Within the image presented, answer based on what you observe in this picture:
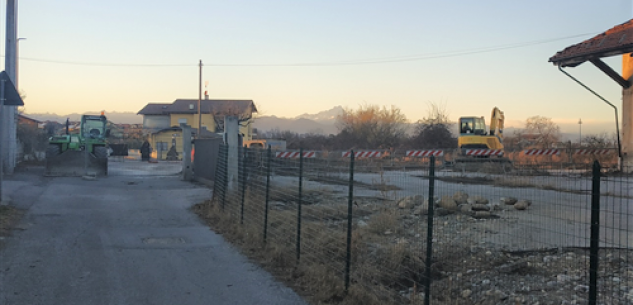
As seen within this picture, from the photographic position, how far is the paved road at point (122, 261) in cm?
627

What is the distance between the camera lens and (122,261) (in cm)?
794

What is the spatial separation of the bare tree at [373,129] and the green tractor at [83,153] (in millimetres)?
27045

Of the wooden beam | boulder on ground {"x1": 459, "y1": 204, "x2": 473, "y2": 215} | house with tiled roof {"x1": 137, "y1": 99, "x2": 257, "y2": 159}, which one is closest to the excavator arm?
the wooden beam

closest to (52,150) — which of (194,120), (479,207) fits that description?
(479,207)

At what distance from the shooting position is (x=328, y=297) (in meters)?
6.12

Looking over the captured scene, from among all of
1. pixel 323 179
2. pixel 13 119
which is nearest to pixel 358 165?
pixel 323 179

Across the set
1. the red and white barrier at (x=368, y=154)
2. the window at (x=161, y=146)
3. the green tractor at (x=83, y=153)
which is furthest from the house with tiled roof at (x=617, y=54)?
the window at (x=161, y=146)

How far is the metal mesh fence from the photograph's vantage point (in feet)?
17.9

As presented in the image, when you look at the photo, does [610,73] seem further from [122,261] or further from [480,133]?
[480,133]

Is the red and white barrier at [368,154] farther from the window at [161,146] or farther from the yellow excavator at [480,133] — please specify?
the window at [161,146]

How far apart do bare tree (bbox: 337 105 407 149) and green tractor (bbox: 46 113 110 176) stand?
27.0 metres

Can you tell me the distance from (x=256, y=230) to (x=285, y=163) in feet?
4.69

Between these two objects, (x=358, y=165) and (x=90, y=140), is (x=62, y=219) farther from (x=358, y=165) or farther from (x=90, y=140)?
(x=90, y=140)

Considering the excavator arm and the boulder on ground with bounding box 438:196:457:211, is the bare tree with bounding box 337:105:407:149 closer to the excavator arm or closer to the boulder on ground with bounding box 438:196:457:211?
the excavator arm
